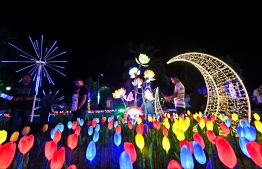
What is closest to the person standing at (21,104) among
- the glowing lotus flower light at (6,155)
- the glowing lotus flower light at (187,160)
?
the glowing lotus flower light at (6,155)

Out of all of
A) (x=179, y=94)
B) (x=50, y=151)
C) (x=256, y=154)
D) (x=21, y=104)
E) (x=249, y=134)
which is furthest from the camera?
(x=179, y=94)

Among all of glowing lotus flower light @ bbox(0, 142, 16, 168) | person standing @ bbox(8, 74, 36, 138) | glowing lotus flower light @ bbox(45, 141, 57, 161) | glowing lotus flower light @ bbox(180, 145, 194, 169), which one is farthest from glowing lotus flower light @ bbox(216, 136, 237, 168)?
person standing @ bbox(8, 74, 36, 138)

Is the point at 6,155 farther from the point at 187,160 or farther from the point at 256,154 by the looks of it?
the point at 256,154

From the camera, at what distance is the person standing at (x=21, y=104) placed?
13.7ft

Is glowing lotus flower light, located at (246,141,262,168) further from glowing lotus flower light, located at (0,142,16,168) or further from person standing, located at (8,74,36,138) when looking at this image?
person standing, located at (8,74,36,138)

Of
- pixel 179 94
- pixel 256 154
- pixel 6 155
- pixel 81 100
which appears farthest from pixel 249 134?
pixel 81 100

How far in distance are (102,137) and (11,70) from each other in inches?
953

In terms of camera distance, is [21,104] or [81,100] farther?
[21,104]

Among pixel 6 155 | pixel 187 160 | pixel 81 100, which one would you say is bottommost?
pixel 187 160

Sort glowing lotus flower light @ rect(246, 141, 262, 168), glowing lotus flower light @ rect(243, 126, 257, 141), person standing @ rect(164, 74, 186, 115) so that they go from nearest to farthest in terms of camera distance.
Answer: glowing lotus flower light @ rect(246, 141, 262, 168), glowing lotus flower light @ rect(243, 126, 257, 141), person standing @ rect(164, 74, 186, 115)

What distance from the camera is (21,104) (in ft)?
14.1

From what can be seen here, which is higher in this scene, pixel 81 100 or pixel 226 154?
pixel 81 100

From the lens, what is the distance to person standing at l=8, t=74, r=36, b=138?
13.7 ft

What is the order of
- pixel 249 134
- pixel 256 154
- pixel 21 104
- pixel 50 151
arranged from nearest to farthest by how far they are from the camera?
pixel 256 154 < pixel 50 151 < pixel 249 134 < pixel 21 104
